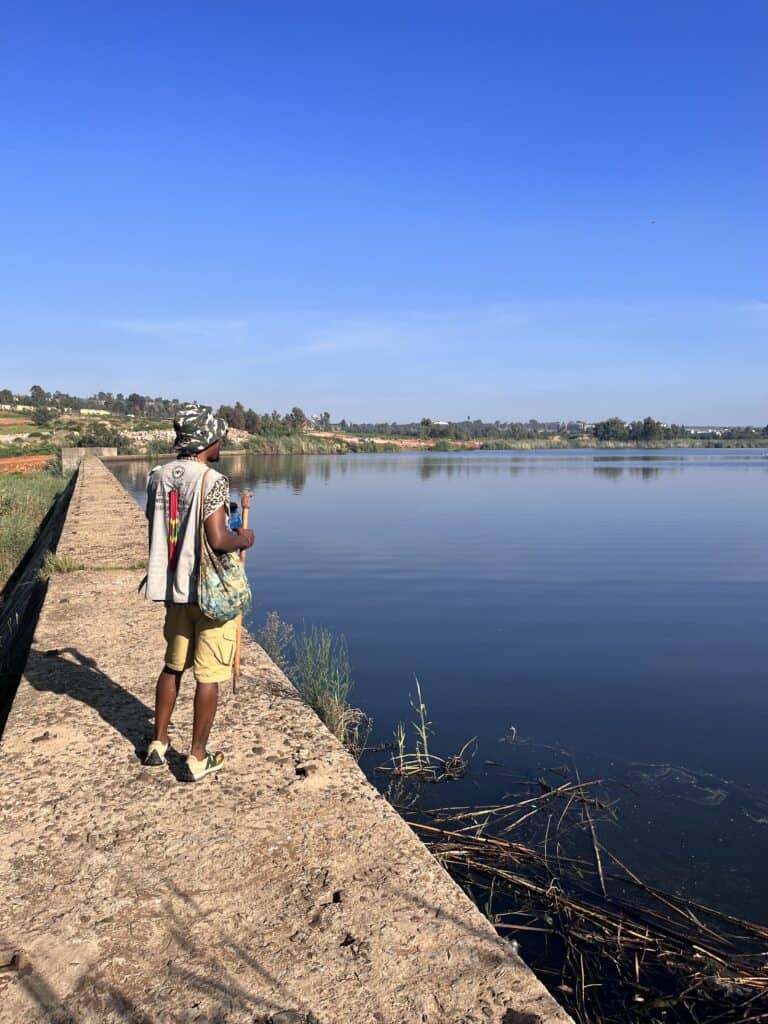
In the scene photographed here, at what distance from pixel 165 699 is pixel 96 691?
4.22 ft

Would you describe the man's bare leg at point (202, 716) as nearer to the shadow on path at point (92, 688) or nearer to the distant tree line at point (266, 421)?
the shadow on path at point (92, 688)

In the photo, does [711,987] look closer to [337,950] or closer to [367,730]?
[337,950]

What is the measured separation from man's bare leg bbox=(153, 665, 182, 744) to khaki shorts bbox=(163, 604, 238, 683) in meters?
0.05

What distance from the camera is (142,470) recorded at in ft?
152

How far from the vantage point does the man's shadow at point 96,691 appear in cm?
420

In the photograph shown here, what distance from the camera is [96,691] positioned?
4.87 m

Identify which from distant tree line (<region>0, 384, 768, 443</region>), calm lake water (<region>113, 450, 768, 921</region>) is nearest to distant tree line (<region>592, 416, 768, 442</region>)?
distant tree line (<region>0, 384, 768, 443</region>)

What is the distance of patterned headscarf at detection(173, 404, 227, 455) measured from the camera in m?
3.75

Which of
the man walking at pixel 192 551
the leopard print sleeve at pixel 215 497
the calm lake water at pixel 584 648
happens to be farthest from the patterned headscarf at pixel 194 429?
the calm lake water at pixel 584 648

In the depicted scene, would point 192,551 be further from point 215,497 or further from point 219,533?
point 215,497

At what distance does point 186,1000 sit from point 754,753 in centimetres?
560

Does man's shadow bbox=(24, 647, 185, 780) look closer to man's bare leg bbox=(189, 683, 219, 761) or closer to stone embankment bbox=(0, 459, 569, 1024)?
stone embankment bbox=(0, 459, 569, 1024)

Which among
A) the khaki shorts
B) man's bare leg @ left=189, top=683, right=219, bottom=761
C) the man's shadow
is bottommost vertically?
the man's shadow

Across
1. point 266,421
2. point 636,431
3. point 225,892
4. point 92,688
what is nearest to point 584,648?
point 92,688
